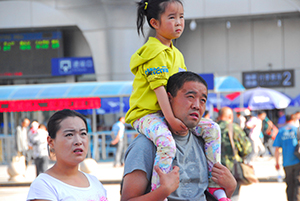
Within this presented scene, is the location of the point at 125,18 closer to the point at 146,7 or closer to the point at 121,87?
the point at 121,87

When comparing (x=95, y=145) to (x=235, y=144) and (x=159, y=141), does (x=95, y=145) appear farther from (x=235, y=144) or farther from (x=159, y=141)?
(x=159, y=141)

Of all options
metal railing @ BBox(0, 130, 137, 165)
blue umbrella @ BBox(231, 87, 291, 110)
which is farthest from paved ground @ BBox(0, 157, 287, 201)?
blue umbrella @ BBox(231, 87, 291, 110)

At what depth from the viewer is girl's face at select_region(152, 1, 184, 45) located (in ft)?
8.93

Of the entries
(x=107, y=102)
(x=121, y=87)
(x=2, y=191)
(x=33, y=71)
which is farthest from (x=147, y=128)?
(x=33, y=71)

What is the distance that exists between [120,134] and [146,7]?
38.9ft

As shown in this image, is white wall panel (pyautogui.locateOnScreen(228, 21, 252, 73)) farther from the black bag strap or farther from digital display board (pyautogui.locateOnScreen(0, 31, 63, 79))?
the black bag strap

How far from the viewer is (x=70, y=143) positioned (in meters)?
2.36

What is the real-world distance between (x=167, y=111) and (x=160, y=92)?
0.13 metres

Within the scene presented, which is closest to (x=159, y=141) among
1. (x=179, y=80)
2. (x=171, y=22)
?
(x=179, y=80)

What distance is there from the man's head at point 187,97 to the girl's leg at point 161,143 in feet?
0.43

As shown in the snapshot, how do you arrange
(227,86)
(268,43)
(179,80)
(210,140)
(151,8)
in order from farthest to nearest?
(268,43)
(227,86)
(151,8)
(210,140)
(179,80)

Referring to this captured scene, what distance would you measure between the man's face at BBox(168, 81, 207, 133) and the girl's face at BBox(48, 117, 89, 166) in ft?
1.95

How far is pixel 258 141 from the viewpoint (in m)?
14.5

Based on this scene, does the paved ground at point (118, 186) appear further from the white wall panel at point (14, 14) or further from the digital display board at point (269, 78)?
the white wall panel at point (14, 14)
